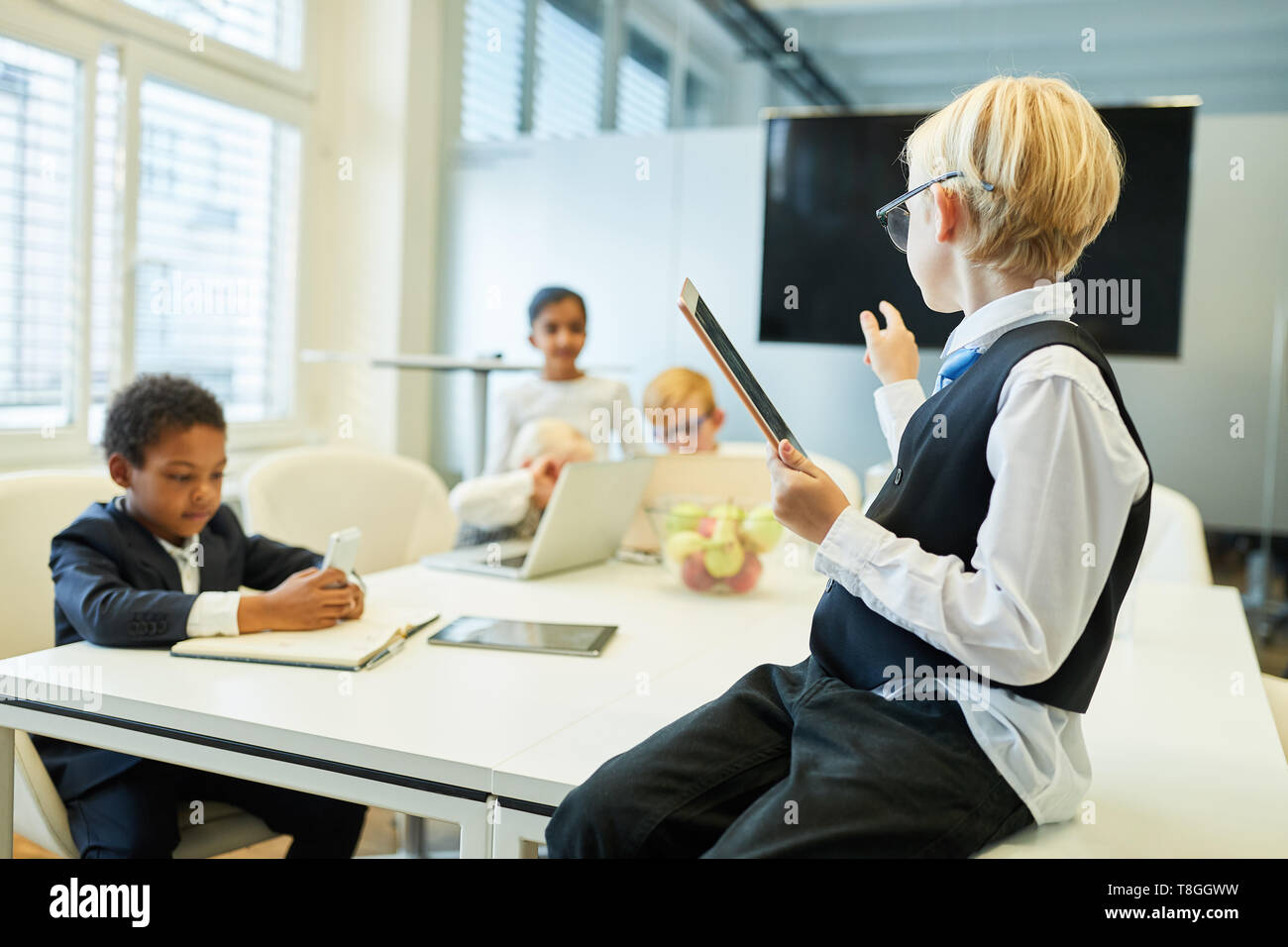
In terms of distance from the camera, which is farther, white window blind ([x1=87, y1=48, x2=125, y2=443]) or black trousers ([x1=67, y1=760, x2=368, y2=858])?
white window blind ([x1=87, y1=48, x2=125, y2=443])

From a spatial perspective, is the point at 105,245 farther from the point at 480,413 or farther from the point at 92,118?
the point at 480,413

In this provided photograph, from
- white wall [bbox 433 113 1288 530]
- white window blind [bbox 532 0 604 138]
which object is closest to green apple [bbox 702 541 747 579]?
white wall [bbox 433 113 1288 530]

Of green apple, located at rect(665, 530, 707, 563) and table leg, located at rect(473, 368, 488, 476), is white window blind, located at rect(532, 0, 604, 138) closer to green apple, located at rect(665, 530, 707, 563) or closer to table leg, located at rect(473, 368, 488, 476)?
table leg, located at rect(473, 368, 488, 476)

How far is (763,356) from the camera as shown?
3.95 metres

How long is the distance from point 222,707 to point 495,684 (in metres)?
0.31

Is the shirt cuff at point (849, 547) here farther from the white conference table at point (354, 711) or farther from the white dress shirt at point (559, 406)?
the white dress shirt at point (559, 406)

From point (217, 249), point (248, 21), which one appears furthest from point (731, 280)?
point (248, 21)

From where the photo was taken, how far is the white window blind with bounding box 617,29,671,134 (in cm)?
404

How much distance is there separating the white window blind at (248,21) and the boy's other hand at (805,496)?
3064 mm

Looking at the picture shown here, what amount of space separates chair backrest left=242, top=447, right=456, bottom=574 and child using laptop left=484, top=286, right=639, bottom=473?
1.76 feet

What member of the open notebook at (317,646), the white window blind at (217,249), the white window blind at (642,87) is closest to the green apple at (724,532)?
the open notebook at (317,646)
